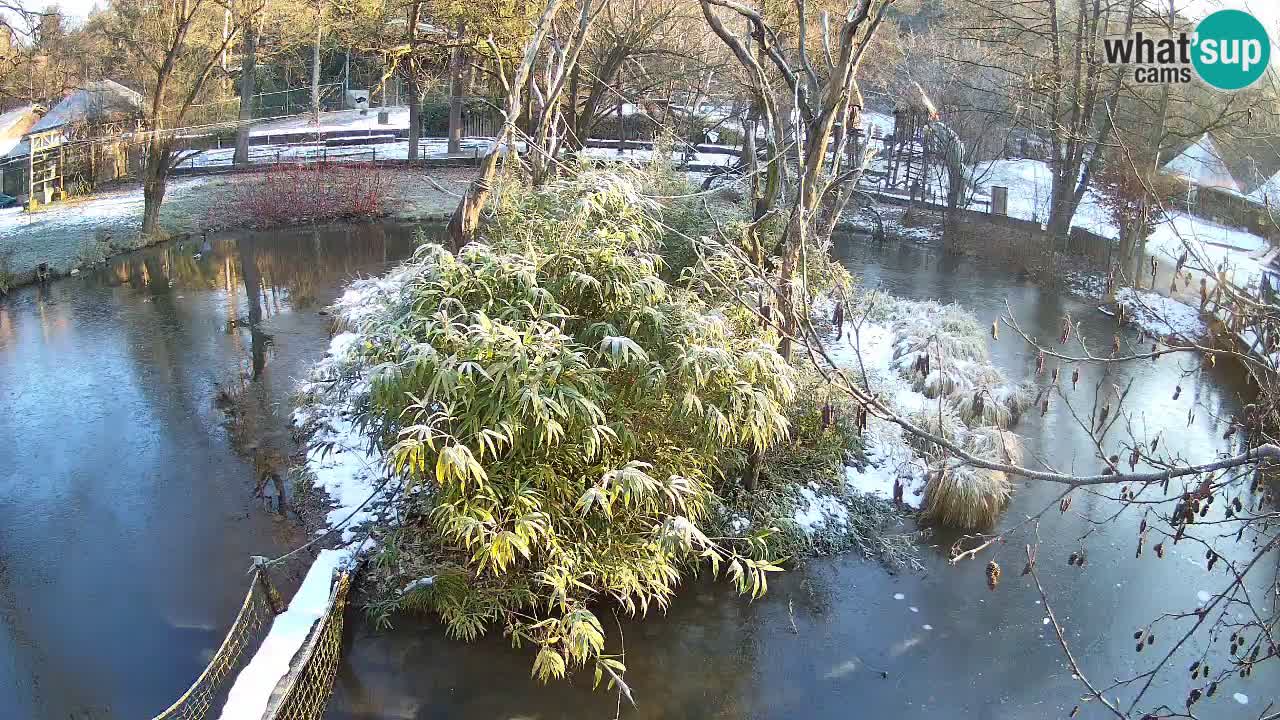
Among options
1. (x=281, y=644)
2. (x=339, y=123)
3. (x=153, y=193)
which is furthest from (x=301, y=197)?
(x=281, y=644)

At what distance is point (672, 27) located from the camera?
20.2 metres

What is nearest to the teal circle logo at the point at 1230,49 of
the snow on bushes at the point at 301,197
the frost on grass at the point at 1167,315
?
the frost on grass at the point at 1167,315

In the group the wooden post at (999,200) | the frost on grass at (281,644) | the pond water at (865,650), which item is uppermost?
the wooden post at (999,200)

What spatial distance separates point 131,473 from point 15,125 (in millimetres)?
14365

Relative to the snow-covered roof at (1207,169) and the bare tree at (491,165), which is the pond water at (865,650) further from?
the snow-covered roof at (1207,169)

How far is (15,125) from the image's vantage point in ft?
64.0

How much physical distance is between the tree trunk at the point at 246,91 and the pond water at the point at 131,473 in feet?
25.1

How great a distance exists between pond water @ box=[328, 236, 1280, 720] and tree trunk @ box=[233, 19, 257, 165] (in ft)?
60.1

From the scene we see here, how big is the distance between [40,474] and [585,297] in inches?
229

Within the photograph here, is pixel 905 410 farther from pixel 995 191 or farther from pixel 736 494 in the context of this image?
pixel 995 191

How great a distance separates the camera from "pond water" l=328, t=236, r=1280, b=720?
20.2ft

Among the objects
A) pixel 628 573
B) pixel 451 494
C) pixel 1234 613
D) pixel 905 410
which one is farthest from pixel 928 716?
pixel 905 410

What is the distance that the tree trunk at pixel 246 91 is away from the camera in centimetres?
2158

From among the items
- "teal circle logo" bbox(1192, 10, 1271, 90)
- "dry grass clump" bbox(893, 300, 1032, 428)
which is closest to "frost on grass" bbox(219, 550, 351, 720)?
"dry grass clump" bbox(893, 300, 1032, 428)
